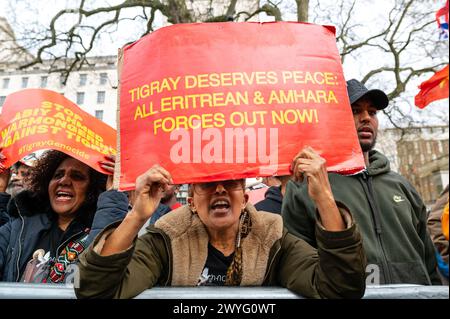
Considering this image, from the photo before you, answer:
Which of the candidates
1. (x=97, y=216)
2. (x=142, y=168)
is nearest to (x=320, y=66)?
(x=142, y=168)

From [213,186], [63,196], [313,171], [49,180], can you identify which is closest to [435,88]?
[313,171]

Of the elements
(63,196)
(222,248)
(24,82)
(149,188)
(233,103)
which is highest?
(24,82)

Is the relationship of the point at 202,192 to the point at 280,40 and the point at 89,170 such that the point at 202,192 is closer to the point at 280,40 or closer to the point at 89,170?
the point at 280,40

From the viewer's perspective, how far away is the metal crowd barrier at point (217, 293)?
1.22 metres

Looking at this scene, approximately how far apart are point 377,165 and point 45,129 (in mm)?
2030

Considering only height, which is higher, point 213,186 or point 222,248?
point 213,186

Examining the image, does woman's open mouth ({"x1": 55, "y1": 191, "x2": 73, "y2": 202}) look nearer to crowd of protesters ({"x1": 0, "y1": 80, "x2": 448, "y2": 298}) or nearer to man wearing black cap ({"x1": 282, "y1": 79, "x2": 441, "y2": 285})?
crowd of protesters ({"x1": 0, "y1": 80, "x2": 448, "y2": 298})

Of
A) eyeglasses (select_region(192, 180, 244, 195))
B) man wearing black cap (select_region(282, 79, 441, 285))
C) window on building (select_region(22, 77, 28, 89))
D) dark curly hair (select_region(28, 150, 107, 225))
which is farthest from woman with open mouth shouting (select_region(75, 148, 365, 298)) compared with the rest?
window on building (select_region(22, 77, 28, 89))

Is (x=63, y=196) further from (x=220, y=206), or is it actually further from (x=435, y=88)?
(x=435, y=88)

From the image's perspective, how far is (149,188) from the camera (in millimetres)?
1579

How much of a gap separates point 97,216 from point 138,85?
90cm

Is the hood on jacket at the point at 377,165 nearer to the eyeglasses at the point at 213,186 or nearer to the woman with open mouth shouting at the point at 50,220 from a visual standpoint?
the eyeglasses at the point at 213,186

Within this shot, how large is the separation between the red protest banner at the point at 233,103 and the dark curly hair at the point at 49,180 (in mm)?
1045

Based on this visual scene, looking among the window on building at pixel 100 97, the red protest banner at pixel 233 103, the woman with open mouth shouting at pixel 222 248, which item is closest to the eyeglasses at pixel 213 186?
the woman with open mouth shouting at pixel 222 248
